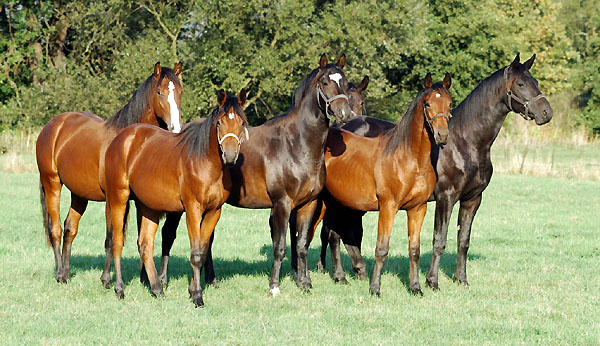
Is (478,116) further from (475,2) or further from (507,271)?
(475,2)

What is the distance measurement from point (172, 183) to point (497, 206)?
36.6ft

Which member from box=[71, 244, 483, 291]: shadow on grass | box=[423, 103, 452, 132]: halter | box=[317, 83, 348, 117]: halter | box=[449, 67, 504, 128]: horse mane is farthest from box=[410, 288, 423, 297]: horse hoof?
box=[317, 83, 348, 117]: halter

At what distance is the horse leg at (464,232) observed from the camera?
8.66 meters

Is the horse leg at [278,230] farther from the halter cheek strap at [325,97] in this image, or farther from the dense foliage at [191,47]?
the dense foliage at [191,47]

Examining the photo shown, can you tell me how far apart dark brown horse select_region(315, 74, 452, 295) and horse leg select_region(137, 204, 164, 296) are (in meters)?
2.02

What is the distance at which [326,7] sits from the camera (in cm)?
3059

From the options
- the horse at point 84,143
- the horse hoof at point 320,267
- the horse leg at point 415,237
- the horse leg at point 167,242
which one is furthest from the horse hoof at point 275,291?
the horse at point 84,143

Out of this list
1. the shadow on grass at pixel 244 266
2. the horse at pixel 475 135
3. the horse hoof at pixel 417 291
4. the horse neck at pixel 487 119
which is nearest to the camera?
the horse hoof at pixel 417 291

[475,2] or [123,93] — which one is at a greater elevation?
[475,2]

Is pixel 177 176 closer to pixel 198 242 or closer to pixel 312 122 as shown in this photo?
pixel 198 242

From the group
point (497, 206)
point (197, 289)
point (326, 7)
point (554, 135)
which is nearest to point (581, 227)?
point (497, 206)

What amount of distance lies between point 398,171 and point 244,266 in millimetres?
2971

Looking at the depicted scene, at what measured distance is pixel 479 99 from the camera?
8.51 m

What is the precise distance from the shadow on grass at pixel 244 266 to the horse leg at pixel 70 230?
0.43m
